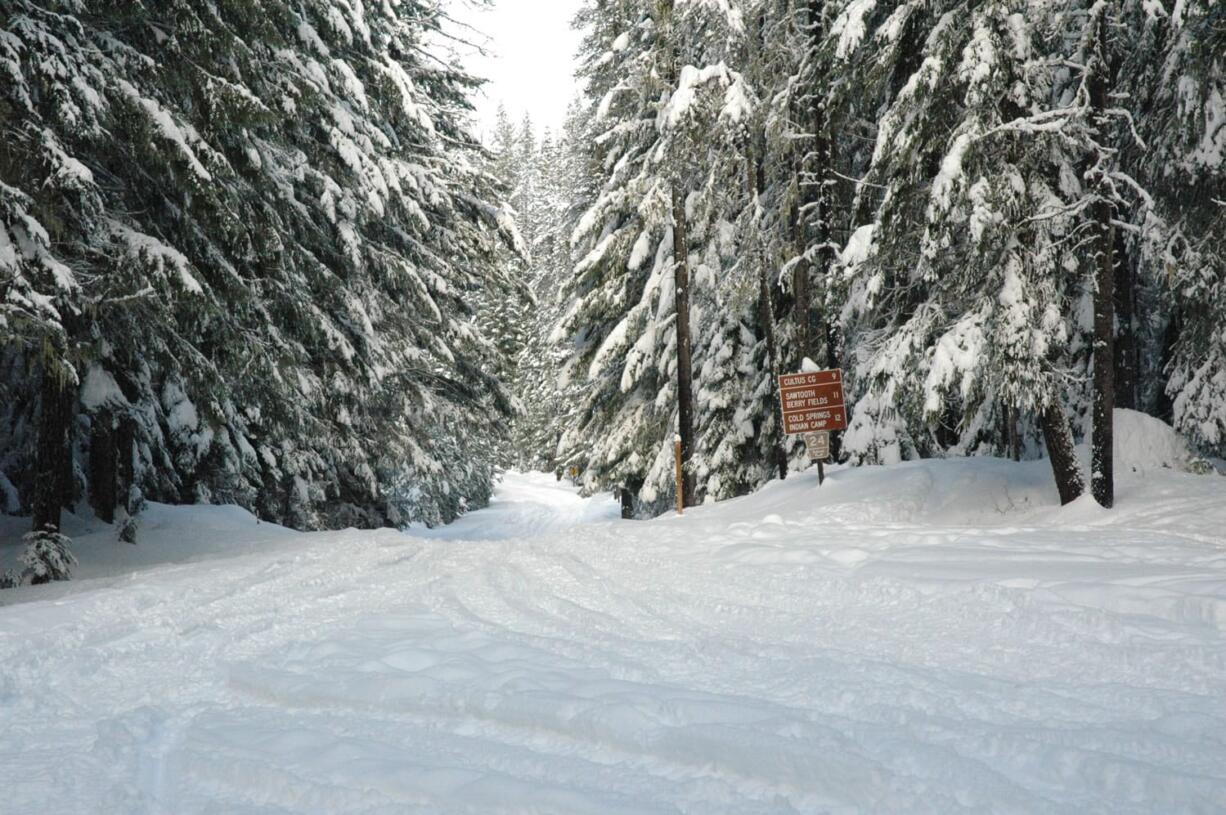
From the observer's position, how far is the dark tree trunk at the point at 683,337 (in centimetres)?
1669

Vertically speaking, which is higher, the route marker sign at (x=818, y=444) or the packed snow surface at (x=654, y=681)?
the route marker sign at (x=818, y=444)

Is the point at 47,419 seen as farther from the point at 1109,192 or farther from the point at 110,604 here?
the point at 1109,192

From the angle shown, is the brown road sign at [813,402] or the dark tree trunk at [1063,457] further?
the brown road sign at [813,402]

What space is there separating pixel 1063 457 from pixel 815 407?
135 inches

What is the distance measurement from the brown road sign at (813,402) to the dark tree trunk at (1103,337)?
3.45 m

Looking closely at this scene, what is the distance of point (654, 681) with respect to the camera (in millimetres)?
4051

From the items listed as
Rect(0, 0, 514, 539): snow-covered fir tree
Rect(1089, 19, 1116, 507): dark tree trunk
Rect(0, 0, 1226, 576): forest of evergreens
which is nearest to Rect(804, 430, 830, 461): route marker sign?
Rect(0, 0, 1226, 576): forest of evergreens

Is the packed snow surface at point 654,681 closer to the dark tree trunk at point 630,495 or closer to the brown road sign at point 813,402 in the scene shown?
the brown road sign at point 813,402

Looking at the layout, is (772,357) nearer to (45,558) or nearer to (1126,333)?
(1126,333)

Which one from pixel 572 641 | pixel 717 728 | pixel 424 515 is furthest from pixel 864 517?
pixel 424 515

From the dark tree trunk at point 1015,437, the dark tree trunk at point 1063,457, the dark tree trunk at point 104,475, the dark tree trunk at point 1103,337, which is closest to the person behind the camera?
the dark tree trunk at point 1103,337

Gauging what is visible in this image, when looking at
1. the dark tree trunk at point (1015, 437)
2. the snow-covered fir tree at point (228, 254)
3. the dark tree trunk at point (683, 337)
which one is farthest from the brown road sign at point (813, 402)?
the snow-covered fir tree at point (228, 254)

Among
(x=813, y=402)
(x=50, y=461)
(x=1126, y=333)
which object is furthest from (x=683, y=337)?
(x=50, y=461)

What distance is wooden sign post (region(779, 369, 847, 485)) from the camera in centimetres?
1201
